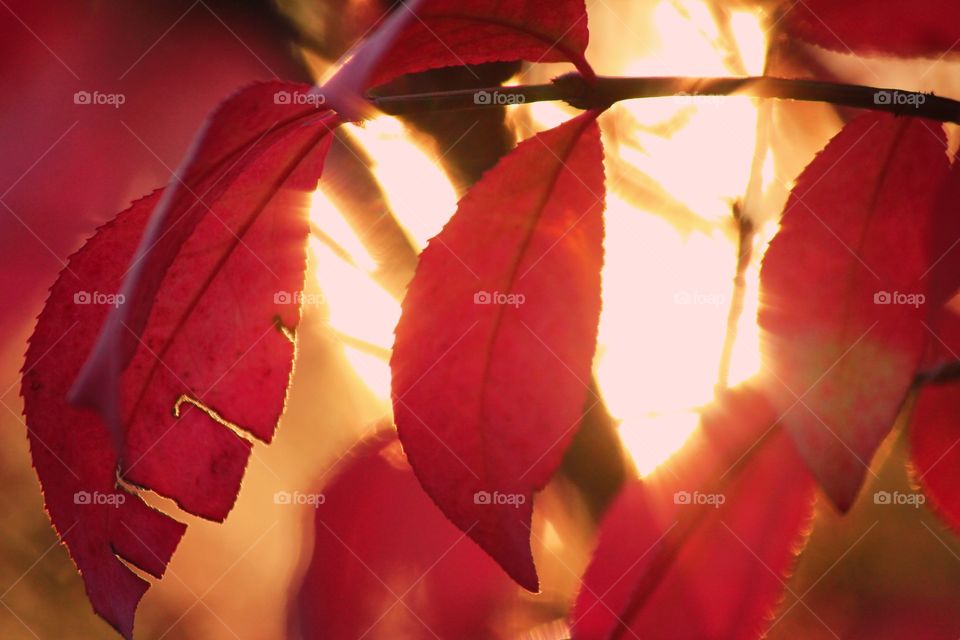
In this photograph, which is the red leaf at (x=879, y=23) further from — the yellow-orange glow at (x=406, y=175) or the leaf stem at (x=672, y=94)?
the yellow-orange glow at (x=406, y=175)

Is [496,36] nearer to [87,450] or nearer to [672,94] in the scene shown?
[672,94]

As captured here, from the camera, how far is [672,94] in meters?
0.34

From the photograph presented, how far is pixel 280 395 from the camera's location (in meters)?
0.40

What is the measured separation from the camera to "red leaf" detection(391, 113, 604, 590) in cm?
36

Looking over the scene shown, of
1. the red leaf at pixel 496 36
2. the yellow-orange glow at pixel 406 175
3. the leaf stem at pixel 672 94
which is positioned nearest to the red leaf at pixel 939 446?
the leaf stem at pixel 672 94

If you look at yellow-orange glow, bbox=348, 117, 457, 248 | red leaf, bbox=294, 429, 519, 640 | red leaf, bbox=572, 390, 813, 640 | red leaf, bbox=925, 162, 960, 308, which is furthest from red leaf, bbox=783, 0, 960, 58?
red leaf, bbox=294, 429, 519, 640

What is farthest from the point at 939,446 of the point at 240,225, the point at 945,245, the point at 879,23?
the point at 240,225

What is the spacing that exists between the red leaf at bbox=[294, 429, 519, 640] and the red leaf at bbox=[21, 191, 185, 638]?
0.28 meters

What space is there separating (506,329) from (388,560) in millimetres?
358

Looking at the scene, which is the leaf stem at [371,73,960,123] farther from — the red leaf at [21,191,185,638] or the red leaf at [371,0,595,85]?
the red leaf at [21,191,185,638]

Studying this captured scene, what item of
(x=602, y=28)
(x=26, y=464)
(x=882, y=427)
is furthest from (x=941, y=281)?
(x=26, y=464)

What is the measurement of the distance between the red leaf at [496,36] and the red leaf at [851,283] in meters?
0.12

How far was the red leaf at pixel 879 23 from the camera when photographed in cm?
45

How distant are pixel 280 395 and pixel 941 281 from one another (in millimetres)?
379
